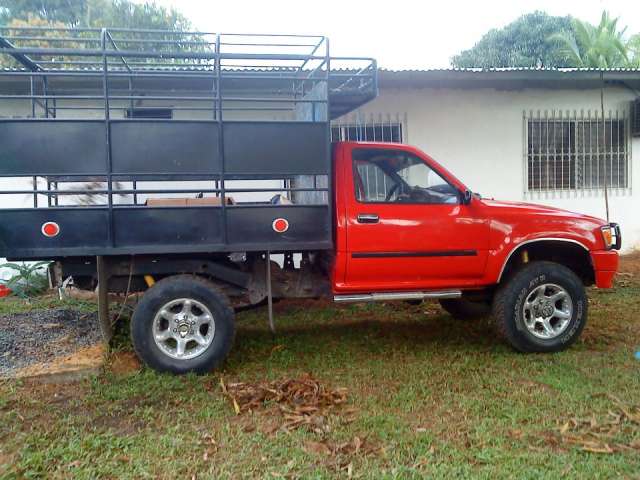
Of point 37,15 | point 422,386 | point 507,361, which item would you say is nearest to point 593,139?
point 507,361

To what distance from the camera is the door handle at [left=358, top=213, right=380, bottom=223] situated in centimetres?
479

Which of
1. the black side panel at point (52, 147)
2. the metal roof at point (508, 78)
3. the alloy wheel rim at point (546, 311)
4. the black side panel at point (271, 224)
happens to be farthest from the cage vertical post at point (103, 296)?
the metal roof at point (508, 78)

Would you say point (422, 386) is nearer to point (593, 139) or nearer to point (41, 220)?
point (41, 220)

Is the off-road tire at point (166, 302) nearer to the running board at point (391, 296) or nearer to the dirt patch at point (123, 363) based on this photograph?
the dirt patch at point (123, 363)

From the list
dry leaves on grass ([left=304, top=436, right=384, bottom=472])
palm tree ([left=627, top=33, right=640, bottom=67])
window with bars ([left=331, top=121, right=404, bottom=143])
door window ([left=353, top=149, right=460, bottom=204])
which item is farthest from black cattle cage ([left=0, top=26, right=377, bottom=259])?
palm tree ([left=627, top=33, right=640, bottom=67])

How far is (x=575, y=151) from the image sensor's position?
9.61 meters

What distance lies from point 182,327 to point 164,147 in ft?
4.81

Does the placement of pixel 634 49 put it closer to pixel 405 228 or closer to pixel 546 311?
pixel 546 311

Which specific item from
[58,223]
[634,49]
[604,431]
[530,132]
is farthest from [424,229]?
[634,49]

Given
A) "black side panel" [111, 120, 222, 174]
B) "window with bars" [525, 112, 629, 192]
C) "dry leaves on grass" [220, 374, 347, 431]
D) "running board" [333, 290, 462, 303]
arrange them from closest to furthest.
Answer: "dry leaves on grass" [220, 374, 347, 431] < "black side panel" [111, 120, 222, 174] < "running board" [333, 290, 462, 303] < "window with bars" [525, 112, 629, 192]

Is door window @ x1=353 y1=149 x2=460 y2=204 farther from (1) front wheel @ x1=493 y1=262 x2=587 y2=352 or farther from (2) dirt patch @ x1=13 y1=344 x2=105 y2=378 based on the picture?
(2) dirt patch @ x1=13 y1=344 x2=105 y2=378

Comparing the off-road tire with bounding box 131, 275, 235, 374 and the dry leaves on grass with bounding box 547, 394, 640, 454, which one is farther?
the off-road tire with bounding box 131, 275, 235, 374

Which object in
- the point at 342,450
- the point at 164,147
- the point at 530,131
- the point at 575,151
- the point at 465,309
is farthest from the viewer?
the point at 575,151

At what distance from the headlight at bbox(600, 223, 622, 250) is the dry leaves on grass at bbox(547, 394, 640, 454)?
1825 mm
